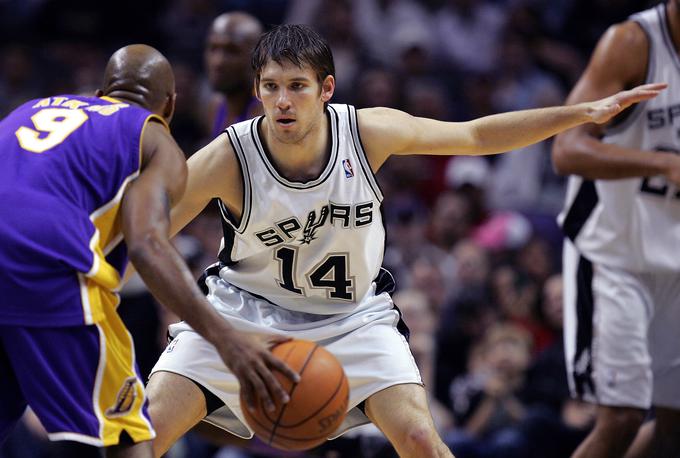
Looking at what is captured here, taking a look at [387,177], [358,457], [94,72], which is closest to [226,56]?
[358,457]

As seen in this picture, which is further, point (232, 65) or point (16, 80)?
point (16, 80)

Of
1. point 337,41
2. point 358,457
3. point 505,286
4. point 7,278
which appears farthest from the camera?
point 337,41

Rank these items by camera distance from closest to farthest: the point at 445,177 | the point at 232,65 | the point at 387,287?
the point at 387,287, the point at 232,65, the point at 445,177

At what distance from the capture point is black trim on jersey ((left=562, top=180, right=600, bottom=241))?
5.94 meters

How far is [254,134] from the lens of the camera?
4.86m

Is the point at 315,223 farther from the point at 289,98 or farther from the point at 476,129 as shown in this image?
the point at 476,129

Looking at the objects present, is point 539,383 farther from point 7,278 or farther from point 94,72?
point 94,72

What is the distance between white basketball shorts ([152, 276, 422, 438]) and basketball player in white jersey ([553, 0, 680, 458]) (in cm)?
127

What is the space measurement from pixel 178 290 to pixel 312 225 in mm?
1308

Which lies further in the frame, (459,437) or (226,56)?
(459,437)

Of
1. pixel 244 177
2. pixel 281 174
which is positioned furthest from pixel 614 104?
pixel 244 177

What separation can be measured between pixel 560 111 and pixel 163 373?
206cm

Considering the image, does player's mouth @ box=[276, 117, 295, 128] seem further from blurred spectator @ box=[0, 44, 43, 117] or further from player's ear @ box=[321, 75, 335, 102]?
blurred spectator @ box=[0, 44, 43, 117]

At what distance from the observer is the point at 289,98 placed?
4.67 m
